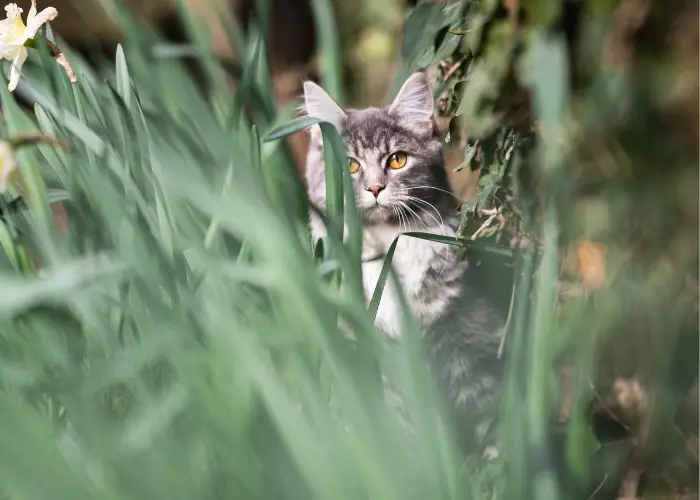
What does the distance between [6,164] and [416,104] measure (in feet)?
1.38

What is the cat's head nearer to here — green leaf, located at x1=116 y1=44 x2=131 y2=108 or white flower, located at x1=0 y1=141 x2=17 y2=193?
green leaf, located at x1=116 y1=44 x2=131 y2=108

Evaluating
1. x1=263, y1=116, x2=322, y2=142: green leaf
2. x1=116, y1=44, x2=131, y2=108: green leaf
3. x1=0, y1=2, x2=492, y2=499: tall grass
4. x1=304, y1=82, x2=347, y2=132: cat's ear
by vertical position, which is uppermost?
x1=116, y1=44, x2=131, y2=108: green leaf

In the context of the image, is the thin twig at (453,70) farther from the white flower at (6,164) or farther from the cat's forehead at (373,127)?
the white flower at (6,164)

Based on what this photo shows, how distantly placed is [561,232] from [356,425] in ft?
0.60

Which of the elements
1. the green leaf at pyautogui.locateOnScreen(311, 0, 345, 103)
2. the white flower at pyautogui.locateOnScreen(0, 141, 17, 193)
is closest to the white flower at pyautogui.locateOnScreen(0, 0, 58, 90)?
the white flower at pyautogui.locateOnScreen(0, 141, 17, 193)

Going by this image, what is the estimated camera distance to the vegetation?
41cm

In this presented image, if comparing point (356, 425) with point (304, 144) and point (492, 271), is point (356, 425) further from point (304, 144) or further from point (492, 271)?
point (304, 144)

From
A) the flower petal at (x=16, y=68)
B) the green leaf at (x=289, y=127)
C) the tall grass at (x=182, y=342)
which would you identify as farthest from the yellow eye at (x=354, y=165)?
the flower petal at (x=16, y=68)

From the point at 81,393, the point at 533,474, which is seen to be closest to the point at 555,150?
the point at 533,474

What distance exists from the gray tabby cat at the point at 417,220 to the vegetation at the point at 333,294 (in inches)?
2.2

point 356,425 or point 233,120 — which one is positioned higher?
point 233,120

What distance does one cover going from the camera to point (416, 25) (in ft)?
2.72

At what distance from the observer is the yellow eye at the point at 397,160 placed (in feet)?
2.77

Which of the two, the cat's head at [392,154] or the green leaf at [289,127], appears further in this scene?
the cat's head at [392,154]
